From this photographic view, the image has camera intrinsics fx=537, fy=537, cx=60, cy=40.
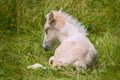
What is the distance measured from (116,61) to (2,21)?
3314mm

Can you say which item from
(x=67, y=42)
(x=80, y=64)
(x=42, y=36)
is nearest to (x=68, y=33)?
(x=67, y=42)

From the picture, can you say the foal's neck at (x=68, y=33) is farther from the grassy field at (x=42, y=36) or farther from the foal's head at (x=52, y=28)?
the grassy field at (x=42, y=36)

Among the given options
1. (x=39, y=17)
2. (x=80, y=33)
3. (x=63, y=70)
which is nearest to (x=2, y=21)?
(x=39, y=17)

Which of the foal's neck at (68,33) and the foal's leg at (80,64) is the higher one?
the foal's neck at (68,33)

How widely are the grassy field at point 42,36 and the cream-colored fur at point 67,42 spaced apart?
166 millimetres

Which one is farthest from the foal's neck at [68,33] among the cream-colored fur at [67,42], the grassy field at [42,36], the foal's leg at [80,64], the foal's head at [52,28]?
the foal's leg at [80,64]

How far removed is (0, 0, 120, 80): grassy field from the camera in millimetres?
7379

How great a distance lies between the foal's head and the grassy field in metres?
0.21

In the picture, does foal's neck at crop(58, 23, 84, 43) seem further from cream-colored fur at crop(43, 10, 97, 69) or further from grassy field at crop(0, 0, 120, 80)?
grassy field at crop(0, 0, 120, 80)

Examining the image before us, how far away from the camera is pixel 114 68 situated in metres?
7.60

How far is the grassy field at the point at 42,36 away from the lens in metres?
7.38

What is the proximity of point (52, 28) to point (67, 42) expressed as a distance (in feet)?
2.23

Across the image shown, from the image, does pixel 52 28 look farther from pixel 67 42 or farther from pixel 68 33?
pixel 67 42

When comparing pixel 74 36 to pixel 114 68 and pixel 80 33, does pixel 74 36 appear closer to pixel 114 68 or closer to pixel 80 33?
pixel 80 33
